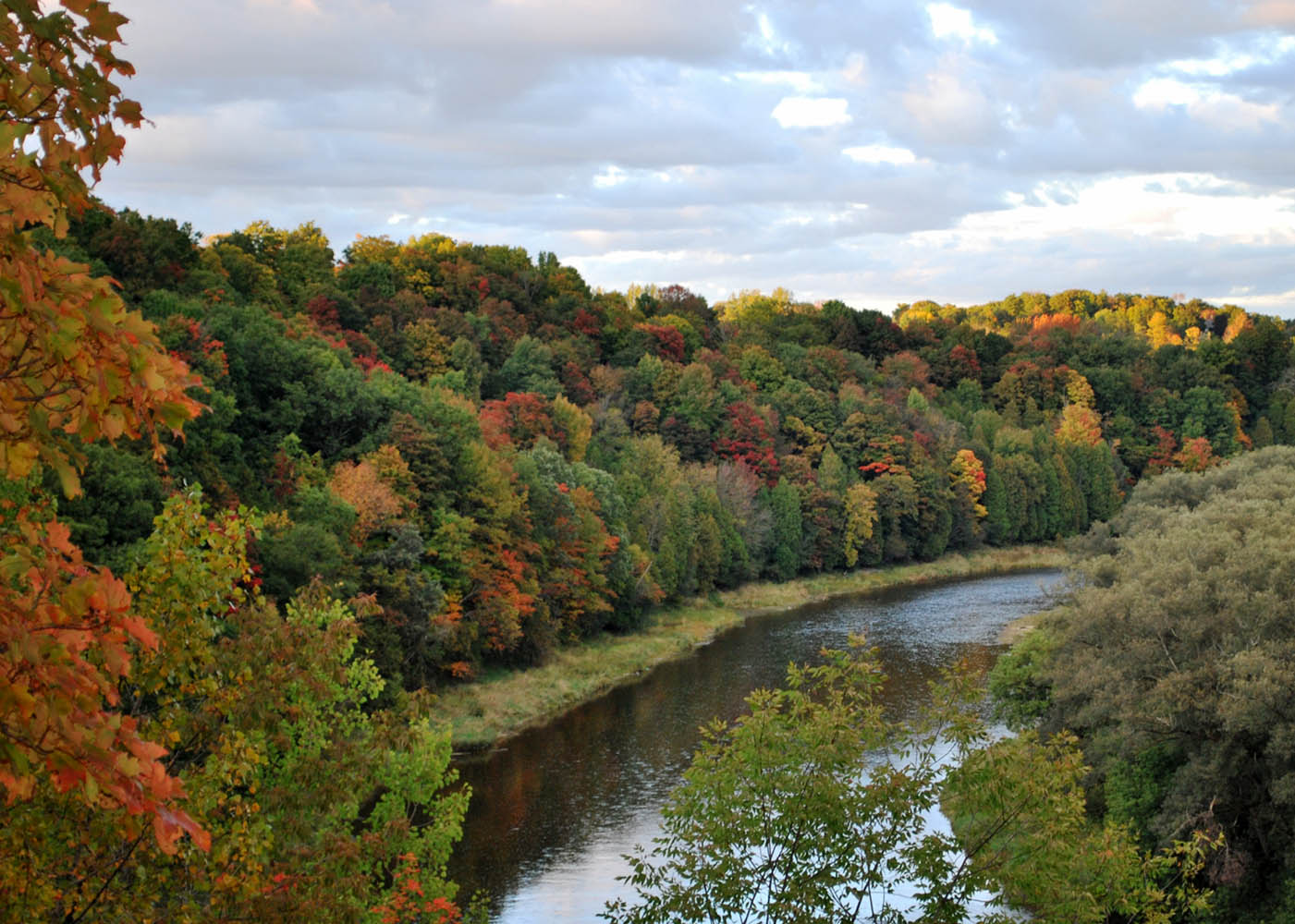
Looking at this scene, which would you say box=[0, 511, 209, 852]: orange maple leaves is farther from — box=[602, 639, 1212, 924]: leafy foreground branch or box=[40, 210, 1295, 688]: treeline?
box=[602, 639, 1212, 924]: leafy foreground branch

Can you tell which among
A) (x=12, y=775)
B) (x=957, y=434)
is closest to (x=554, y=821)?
(x=12, y=775)

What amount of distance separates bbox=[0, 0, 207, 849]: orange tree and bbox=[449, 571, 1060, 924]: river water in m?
21.2

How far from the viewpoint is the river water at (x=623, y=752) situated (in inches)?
1024

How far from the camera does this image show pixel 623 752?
114ft

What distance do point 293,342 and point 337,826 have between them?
33033mm

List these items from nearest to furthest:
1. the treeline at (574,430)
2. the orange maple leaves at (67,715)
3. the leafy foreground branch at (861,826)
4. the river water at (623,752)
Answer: the orange maple leaves at (67,715) < the leafy foreground branch at (861,826) < the river water at (623,752) < the treeline at (574,430)

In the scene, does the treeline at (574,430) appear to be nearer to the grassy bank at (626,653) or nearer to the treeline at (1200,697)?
the grassy bank at (626,653)

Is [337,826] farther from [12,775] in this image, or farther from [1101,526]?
[1101,526]

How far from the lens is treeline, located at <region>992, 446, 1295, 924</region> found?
68.9ft

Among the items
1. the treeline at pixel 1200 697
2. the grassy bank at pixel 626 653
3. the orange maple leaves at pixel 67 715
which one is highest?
the orange maple leaves at pixel 67 715

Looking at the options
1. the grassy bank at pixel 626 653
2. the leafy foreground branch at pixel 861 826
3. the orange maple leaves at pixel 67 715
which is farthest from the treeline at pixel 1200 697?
the orange maple leaves at pixel 67 715

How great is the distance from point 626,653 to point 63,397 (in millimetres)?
44913

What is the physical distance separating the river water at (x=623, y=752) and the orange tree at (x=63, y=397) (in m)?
21.2

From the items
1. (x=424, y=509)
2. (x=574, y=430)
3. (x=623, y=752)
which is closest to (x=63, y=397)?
(x=623, y=752)
